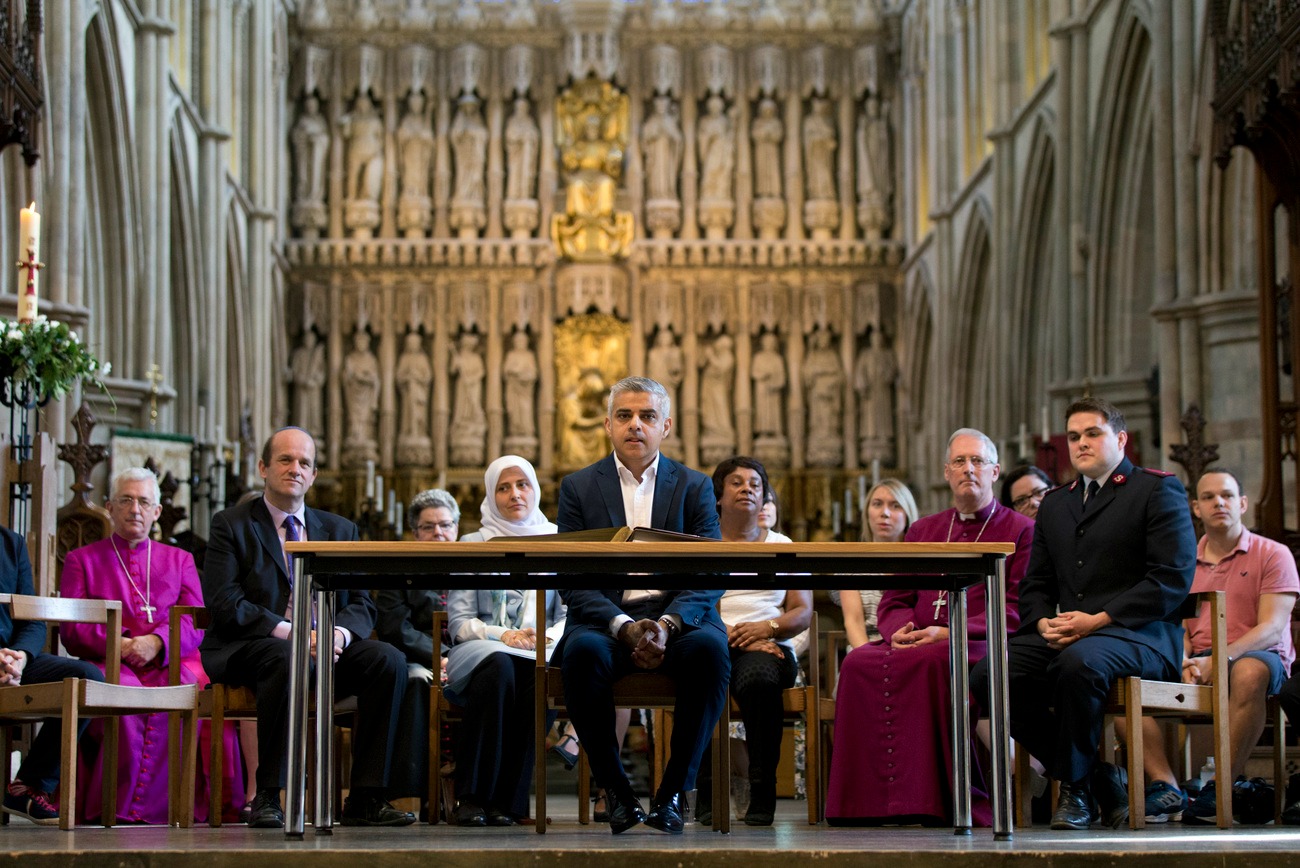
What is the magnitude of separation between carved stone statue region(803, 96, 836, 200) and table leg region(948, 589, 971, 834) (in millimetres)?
15307

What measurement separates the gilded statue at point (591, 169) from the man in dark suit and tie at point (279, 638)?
1381cm

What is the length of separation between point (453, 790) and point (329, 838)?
1.24m

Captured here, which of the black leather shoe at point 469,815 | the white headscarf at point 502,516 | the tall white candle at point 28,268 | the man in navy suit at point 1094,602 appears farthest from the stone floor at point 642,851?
the tall white candle at point 28,268

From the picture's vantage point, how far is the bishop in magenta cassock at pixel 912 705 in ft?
18.8

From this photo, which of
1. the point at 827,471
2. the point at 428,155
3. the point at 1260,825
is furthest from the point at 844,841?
the point at 428,155

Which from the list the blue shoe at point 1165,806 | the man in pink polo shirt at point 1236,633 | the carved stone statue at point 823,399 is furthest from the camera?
the carved stone statue at point 823,399

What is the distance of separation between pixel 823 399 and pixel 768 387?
593 millimetres

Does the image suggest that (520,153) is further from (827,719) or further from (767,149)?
(827,719)

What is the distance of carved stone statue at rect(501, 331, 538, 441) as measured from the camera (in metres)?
19.9

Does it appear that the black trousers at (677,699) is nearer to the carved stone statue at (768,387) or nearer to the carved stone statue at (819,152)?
the carved stone statue at (768,387)

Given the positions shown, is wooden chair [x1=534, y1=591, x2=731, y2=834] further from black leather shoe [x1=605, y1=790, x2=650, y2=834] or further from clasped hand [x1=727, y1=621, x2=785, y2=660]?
clasped hand [x1=727, y1=621, x2=785, y2=660]

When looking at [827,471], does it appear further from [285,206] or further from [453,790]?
[453,790]

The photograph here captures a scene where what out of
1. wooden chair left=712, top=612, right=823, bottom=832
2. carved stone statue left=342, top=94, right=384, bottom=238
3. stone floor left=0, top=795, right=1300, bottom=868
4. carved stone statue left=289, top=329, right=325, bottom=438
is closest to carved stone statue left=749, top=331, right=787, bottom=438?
carved stone statue left=342, top=94, right=384, bottom=238

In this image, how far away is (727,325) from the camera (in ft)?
66.2
